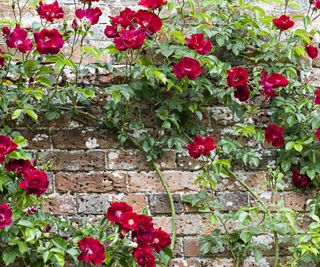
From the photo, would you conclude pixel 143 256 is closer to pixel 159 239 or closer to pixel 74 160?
pixel 159 239

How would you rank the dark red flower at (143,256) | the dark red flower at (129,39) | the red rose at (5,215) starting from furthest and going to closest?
the dark red flower at (129,39), the dark red flower at (143,256), the red rose at (5,215)

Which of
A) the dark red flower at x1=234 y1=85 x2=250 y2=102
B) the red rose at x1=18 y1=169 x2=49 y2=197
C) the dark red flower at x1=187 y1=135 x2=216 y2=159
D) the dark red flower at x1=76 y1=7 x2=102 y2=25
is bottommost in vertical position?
the red rose at x1=18 y1=169 x2=49 y2=197

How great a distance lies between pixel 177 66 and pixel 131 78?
22 cm

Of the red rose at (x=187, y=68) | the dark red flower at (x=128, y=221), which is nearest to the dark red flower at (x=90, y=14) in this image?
the red rose at (x=187, y=68)

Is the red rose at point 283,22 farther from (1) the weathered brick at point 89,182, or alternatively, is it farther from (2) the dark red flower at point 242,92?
(1) the weathered brick at point 89,182

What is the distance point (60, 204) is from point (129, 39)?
2.14ft

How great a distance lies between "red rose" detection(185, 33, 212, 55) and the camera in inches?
99.1

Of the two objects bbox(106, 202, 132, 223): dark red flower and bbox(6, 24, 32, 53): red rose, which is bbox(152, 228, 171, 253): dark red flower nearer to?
bbox(106, 202, 132, 223): dark red flower

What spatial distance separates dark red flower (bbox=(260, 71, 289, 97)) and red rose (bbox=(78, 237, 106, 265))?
0.87 metres

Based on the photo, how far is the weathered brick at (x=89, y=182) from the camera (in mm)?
2566

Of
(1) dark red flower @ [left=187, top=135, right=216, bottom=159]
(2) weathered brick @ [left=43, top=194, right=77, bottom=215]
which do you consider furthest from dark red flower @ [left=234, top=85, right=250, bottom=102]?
(2) weathered brick @ [left=43, top=194, right=77, bottom=215]

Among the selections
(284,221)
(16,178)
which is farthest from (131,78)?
(284,221)

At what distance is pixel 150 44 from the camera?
101 inches

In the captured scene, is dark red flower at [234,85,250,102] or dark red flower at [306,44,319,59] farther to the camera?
dark red flower at [306,44,319,59]
